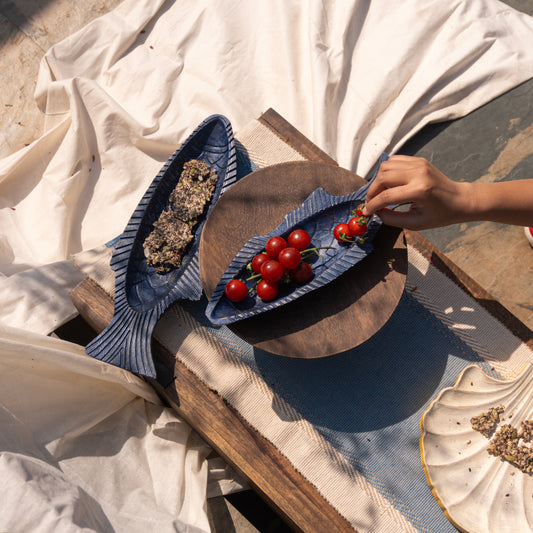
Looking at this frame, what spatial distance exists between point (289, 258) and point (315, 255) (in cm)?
19

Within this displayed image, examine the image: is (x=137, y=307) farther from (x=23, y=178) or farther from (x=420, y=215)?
(x=23, y=178)

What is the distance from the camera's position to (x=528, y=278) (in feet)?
8.09

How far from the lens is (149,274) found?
5.55 feet

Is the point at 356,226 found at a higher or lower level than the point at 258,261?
lower

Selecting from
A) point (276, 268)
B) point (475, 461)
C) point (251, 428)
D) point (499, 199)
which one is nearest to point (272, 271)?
point (276, 268)

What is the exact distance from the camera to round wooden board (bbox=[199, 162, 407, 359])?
140 centimetres

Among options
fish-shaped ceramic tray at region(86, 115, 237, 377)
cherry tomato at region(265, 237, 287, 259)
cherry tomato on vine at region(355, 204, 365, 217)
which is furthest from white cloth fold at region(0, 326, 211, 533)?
cherry tomato on vine at region(355, 204, 365, 217)

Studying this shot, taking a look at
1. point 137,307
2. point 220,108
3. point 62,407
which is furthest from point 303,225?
point 220,108

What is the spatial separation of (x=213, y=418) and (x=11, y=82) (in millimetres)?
2834

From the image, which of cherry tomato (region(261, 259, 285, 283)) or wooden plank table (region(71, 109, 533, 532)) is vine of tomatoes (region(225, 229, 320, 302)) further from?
wooden plank table (region(71, 109, 533, 532))

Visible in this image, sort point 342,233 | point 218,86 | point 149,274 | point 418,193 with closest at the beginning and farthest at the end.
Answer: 1. point 418,193
2. point 342,233
3. point 149,274
4. point 218,86

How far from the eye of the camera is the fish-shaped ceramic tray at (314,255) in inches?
54.9

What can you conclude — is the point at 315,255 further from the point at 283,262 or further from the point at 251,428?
the point at 251,428

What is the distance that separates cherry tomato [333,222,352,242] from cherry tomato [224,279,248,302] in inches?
15.4
